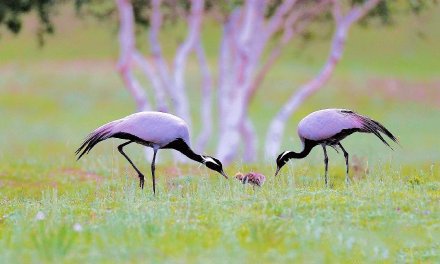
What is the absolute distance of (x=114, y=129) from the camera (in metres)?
13.5

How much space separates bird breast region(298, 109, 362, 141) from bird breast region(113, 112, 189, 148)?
1.90m

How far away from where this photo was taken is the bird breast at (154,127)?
13539mm

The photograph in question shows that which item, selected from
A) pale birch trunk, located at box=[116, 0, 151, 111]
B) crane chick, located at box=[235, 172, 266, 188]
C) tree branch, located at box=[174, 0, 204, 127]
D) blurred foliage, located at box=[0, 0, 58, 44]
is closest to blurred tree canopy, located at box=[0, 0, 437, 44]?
blurred foliage, located at box=[0, 0, 58, 44]

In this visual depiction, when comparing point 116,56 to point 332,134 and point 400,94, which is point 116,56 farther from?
point 332,134

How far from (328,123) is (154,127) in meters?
2.60

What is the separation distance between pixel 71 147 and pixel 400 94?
81.3 ft

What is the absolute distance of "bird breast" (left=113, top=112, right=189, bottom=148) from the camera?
13.5 meters

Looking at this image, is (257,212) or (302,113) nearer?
(257,212)

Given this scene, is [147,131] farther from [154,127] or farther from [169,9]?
[169,9]

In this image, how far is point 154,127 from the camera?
535 inches

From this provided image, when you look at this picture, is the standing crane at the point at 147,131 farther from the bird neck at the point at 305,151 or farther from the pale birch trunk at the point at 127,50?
the pale birch trunk at the point at 127,50

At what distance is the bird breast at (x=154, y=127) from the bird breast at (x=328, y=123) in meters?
1.90

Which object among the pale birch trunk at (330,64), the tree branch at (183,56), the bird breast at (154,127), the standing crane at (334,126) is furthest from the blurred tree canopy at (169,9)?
the standing crane at (334,126)

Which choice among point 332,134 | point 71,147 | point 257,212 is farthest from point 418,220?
point 71,147
